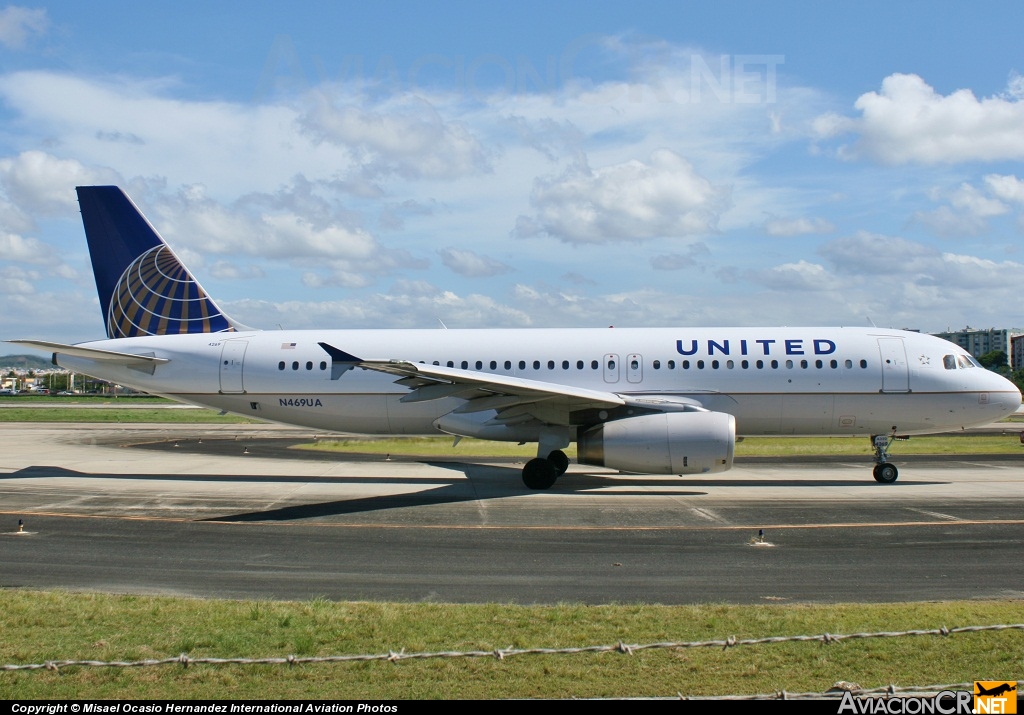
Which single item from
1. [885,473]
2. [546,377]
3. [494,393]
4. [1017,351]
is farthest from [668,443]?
[1017,351]

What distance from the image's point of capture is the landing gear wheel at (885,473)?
20.4m

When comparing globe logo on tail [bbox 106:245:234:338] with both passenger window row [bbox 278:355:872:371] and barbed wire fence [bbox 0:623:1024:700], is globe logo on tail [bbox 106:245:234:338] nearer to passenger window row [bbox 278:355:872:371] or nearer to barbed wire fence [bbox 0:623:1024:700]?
passenger window row [bbox 278:355:872:371]

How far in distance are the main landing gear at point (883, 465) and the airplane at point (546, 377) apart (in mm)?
57

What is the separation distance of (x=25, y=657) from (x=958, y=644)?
8.19 m

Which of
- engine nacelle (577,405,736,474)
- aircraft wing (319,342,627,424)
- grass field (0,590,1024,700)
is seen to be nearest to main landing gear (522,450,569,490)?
aircraft wing (319,342,627,424)

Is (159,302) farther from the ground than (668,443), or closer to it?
farther from the ground

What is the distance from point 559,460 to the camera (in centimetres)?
2025

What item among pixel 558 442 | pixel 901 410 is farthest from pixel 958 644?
pixel 901 410

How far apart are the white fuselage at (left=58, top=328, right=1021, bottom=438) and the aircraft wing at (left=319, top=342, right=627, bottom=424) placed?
165 cm

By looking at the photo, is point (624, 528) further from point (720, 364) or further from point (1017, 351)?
point (1017, 351)

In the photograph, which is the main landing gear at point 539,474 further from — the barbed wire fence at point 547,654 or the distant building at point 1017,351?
the distant building at point 1017,351

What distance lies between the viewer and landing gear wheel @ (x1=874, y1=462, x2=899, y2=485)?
802 inches

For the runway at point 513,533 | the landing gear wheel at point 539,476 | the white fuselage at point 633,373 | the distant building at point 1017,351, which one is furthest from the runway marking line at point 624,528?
the distant building at point 1017,351

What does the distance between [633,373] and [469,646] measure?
14.2m
